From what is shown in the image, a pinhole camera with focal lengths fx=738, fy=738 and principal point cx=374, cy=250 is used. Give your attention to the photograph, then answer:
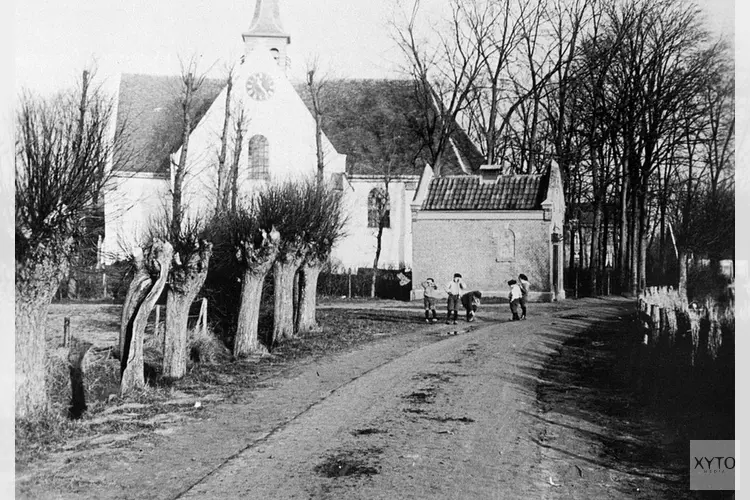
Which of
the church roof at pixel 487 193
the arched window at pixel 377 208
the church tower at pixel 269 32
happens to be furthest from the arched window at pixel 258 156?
the church roof at pixel 487 193

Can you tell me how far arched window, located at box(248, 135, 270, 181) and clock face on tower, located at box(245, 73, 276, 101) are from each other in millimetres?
2306

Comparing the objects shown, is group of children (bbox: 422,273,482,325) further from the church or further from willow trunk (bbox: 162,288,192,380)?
willow trunk (bbox: 162,288,192,380)

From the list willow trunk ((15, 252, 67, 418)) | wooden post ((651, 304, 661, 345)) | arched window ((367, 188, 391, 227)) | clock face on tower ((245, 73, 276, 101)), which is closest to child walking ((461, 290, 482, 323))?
wooden post ((651, 304, 661, 345))

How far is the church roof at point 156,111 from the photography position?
4447 centimetres

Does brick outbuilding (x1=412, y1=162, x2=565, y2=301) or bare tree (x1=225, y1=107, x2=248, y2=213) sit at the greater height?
bare tree (x1=225, y1=107, x2=248, y2=213)

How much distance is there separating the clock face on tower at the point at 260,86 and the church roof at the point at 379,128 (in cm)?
661

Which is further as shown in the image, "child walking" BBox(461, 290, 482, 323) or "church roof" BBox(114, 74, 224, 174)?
"church roof" BBox(114, 74, 224, 174)

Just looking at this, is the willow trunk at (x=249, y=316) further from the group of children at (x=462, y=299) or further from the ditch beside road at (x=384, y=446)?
the group of children at (x=462, y=299)

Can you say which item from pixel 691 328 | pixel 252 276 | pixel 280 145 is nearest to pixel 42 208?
pixel 252 276

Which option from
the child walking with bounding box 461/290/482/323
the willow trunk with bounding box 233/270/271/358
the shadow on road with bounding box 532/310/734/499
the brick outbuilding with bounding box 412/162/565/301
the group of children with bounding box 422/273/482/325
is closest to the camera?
the shadow on road with bounding box 532/310/734/499

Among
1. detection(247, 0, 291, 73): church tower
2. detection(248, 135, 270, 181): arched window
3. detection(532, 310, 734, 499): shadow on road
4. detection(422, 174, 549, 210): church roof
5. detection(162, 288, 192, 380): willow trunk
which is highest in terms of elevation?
detection(247, 0, 291, 73): church tower

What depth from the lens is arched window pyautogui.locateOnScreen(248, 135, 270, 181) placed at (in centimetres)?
4228

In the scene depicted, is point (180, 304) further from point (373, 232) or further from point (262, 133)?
point (373, 232)

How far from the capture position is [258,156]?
42.5 metres
